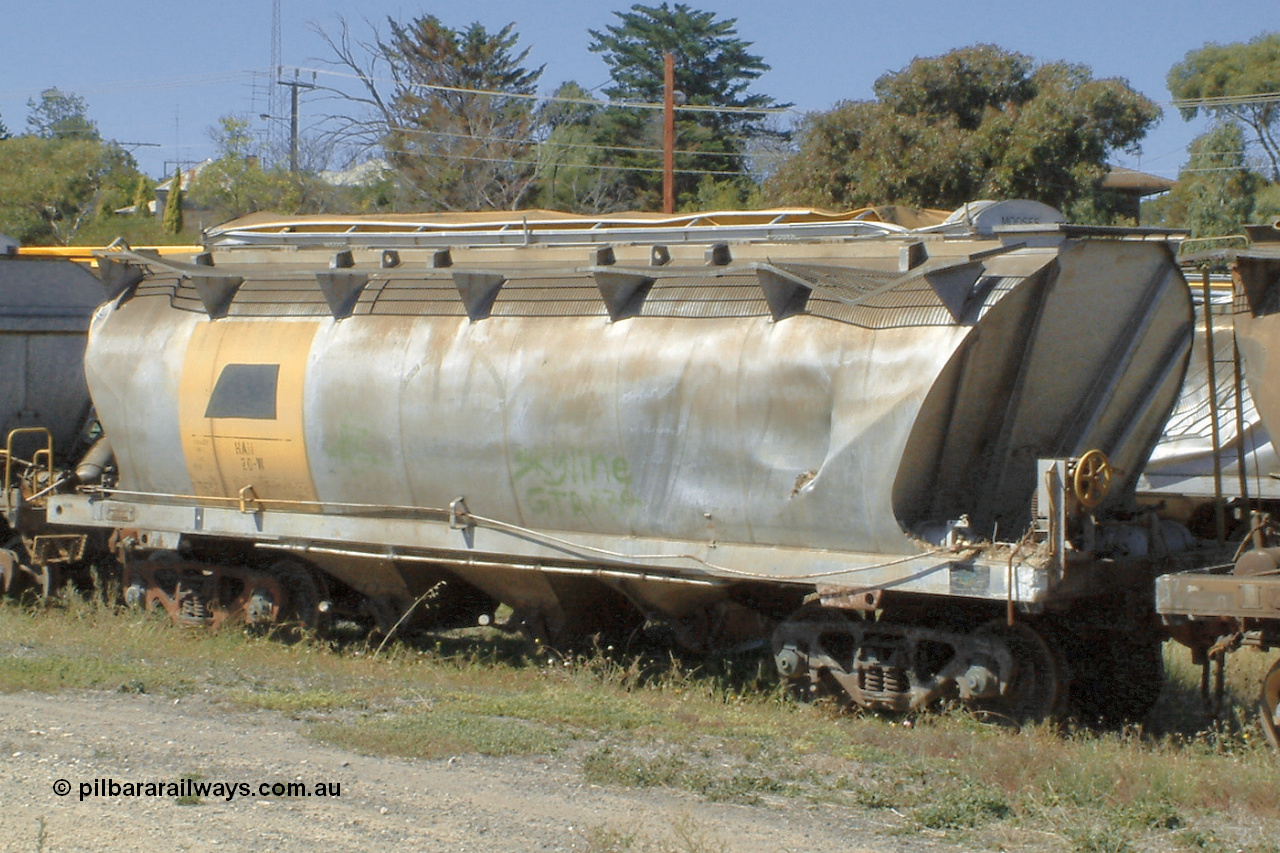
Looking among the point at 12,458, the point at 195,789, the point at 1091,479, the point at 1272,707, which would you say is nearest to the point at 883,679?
the point at 1091,479

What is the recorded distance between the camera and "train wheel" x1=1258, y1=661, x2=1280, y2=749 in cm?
711

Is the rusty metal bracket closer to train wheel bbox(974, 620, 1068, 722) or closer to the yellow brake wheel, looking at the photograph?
train wheel bbox(974, 620, 1068, 722)

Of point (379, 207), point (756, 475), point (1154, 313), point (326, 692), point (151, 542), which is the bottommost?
point (326, 692)

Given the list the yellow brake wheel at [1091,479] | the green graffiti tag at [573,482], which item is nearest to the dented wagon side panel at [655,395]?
the green graffiti tag at [573,482]

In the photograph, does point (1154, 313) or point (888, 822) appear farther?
point (1154, 313)

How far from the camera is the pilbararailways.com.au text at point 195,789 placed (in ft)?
20.2

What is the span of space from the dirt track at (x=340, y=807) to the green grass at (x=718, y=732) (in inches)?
7.3

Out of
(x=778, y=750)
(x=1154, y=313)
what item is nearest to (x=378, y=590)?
(x=778, y=750)

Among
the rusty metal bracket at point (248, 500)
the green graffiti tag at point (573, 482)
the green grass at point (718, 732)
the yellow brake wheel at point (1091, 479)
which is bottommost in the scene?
the green grass at point (718, 732)

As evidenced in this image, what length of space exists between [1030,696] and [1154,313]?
2.56m

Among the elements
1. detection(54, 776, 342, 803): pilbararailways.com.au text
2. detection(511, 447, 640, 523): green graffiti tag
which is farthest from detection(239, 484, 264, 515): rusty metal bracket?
detection(54, 776, 342, 803): pilbararailways.com.au text

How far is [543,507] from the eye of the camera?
8953mm

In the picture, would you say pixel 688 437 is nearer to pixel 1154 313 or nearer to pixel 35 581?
pixel 1154 313

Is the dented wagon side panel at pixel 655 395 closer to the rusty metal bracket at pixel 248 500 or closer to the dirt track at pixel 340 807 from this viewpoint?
the rusty metal bracket at pixel 248 500
